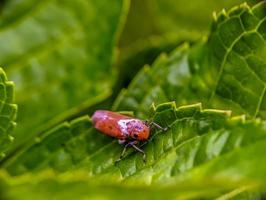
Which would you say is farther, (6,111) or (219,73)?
(219,73)

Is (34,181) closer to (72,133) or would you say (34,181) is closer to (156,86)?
(72,133)

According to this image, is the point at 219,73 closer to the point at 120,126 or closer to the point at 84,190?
the point at 120,126

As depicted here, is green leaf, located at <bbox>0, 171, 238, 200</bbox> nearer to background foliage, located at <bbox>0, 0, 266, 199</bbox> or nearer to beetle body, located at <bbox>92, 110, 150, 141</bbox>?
background foliage, located at <bbox>0, 0, 266, 199</bbox>

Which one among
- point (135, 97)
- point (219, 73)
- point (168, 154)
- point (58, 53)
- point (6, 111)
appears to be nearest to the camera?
point (168, 154)

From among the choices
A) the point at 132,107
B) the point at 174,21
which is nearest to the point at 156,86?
the point at 132,107

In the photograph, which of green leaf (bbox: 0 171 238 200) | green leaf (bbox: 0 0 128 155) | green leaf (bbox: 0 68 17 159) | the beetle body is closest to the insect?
the beetle body

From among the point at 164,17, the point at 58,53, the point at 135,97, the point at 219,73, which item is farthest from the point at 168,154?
the point at 164,17

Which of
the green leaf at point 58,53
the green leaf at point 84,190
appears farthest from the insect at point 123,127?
the green leaf at point 84,190
